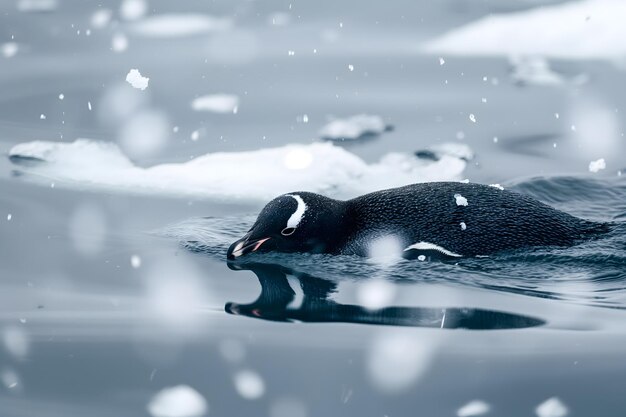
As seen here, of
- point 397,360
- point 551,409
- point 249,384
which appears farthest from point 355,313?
point 551,409

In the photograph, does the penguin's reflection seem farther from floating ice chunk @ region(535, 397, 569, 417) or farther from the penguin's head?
floating ice chunk @ region(535, 397, 569, 417)

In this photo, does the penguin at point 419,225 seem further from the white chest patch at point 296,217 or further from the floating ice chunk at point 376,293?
the floating ice chunk at point 376,293

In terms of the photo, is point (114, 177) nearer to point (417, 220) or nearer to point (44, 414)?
point (417, 220)

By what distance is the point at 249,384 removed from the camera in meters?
3.49

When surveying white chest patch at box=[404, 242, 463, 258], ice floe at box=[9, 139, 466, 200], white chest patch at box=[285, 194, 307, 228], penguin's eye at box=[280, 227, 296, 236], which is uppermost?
ice floe at box=[9, 139, 466, 200]

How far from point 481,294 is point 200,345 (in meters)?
1.45

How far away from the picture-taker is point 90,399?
335 cm

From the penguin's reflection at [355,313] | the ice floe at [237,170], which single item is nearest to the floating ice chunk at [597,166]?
the ice floe at [237,170]

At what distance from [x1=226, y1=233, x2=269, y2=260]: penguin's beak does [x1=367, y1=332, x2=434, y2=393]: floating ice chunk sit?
54.5 inches

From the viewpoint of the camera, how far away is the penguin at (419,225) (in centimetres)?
523

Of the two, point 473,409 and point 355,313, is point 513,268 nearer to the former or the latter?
point 355,313

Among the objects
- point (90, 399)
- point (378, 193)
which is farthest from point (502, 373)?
point (378, 193)

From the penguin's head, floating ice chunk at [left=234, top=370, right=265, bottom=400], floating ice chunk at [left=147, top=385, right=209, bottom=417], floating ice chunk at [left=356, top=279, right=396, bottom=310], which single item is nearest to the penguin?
the penguin's head

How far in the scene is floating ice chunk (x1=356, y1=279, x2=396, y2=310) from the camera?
14.7 ft
